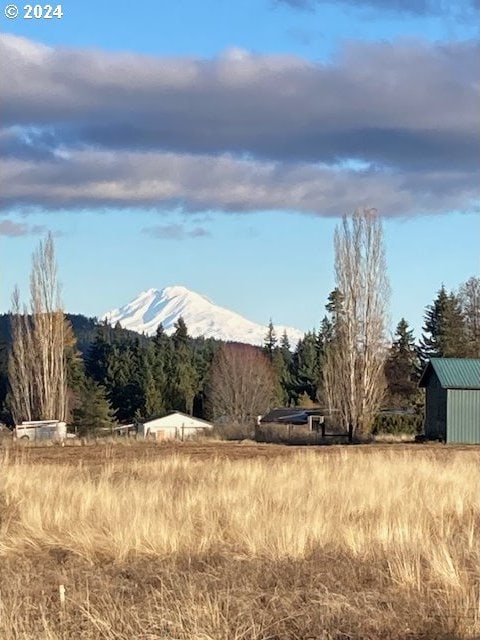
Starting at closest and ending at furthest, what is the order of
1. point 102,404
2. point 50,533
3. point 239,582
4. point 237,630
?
point 237,630
point 239,582
point 50,533
point 102,404

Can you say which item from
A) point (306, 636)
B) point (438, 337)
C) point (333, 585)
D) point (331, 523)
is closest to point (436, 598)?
point (333, 585)

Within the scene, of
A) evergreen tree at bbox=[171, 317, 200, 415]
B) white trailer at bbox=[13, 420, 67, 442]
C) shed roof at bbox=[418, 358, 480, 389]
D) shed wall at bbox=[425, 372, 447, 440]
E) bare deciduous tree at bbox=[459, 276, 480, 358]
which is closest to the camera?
shed roof at bbox=[418, 358, 480, 389]

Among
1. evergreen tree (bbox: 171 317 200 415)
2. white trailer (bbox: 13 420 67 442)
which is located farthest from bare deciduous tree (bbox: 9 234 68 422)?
evergreen tree (bbox: 171 317 200 415)

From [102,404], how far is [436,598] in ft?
182

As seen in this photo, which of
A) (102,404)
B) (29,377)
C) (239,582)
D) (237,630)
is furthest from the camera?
(102,404)

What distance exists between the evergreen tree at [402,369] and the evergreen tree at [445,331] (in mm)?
1000

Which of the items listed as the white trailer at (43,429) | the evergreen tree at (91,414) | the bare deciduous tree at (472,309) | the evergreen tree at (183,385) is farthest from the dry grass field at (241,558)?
the evergreen tree at (183,385)

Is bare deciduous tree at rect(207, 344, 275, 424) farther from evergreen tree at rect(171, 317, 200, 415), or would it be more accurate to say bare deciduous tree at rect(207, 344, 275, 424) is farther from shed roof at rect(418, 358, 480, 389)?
shed roof at rect(418, 358, 480, 389)

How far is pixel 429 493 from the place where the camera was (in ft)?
48.3

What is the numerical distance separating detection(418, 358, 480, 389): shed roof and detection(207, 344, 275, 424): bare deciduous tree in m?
33.0

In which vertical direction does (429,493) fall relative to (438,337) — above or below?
below

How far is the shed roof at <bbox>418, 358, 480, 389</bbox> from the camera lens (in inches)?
1635

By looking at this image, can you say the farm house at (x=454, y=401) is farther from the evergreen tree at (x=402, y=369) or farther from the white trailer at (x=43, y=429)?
the evergreen tree at (x=402, y=369)

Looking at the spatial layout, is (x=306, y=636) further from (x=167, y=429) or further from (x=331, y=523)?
(x=167, y=429)
